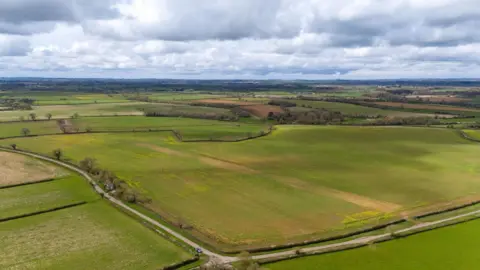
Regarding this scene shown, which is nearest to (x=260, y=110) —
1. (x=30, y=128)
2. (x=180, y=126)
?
(x=180, y=126)

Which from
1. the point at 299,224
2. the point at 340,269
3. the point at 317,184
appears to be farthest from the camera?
the point at 317,184

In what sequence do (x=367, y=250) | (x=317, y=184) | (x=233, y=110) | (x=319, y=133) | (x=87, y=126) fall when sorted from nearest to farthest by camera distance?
(x=367, y=250), (x=317, y=184), (x=319, y=133), (x=87, y=126), (x=233, y=110)

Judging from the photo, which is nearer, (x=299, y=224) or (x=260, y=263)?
(x=260, y=263)

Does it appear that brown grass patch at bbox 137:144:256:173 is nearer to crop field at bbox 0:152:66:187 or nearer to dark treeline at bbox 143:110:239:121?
crop field at bbox 0:152:66:187

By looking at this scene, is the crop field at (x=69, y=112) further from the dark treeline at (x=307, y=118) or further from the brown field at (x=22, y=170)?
the brown field at (x=22, y=170)

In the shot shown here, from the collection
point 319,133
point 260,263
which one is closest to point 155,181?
point 260,263

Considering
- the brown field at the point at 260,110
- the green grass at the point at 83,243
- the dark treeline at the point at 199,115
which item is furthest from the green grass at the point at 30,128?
the brown field at the point at 260,110

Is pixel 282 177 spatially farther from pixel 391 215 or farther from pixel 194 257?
pixel 194 257

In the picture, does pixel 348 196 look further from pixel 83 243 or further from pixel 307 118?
Answer: pixel 307 118
